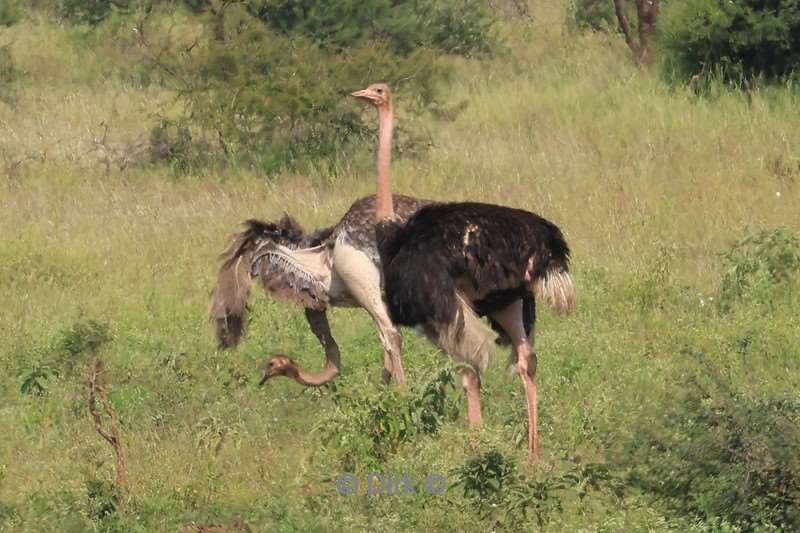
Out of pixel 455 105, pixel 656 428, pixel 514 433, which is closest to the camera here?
pixel 656 428

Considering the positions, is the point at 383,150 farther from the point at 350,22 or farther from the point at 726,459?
the point at 350,22

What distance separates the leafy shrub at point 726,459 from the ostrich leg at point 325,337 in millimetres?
1967

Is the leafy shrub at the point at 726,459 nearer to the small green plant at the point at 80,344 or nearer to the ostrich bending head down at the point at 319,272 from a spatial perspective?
the ostrich bending head down at the point at 319,272

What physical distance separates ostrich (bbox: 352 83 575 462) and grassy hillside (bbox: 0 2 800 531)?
10.2 inches

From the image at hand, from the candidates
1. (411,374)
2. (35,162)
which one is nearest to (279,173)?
(35,162)

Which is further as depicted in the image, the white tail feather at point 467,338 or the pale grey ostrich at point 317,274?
the pale grey ostrich at point 317,274

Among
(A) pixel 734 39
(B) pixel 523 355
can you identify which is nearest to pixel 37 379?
(B) pixel 523 355

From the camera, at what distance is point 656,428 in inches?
243

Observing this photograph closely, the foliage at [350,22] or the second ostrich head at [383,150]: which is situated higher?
the second ostrich head at [383,150]

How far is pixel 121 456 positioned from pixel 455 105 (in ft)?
26.3

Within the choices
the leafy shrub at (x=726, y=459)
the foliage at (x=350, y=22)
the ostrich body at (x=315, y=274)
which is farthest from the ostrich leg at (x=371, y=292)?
the foliage at (x=350, y=22)

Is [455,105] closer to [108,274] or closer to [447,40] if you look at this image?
[447,40]

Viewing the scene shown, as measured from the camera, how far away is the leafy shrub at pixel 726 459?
17.9 feet

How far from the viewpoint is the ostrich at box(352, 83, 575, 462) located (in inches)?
271
